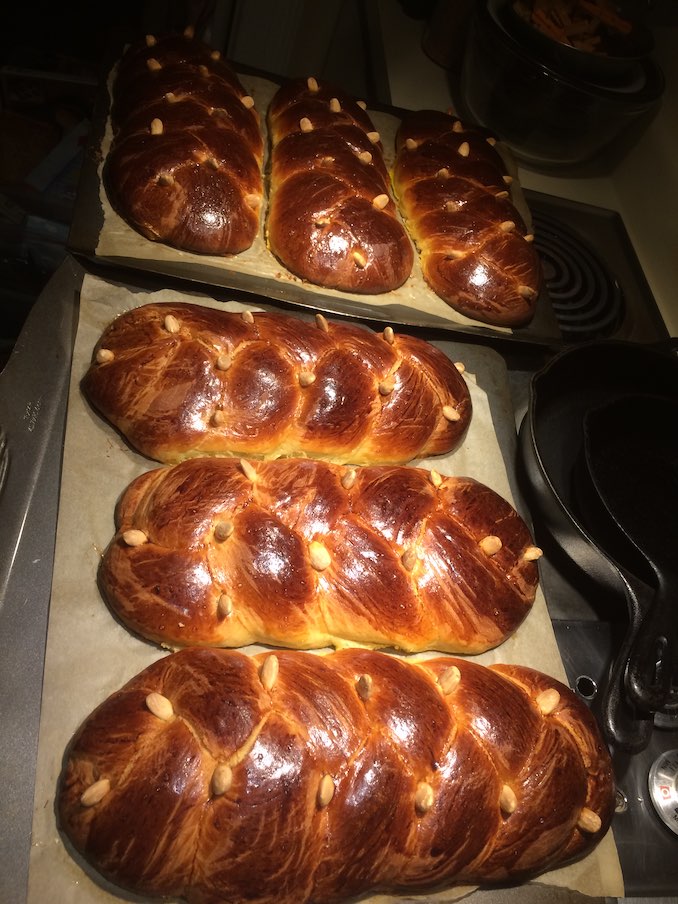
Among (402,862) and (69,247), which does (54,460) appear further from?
(402,862)

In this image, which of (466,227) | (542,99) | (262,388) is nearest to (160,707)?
(262,388)

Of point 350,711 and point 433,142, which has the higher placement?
point 433,142

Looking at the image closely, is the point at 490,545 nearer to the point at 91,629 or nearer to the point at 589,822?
the point at 589,822

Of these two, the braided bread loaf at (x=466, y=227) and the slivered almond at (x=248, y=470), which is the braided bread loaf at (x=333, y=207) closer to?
the braided bread loaf at (x=466, y=227)

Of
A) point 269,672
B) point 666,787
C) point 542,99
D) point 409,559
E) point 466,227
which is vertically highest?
point 542,99

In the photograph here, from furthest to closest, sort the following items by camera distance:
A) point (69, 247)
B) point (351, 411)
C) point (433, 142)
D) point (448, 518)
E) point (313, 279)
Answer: point (433, 142), point (313, 279), point (69, 247), point (351, 411), point (448, 518)

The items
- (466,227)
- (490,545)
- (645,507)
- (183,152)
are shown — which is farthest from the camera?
(466,227)

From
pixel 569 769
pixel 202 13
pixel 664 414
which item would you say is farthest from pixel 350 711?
pixel 202 13
